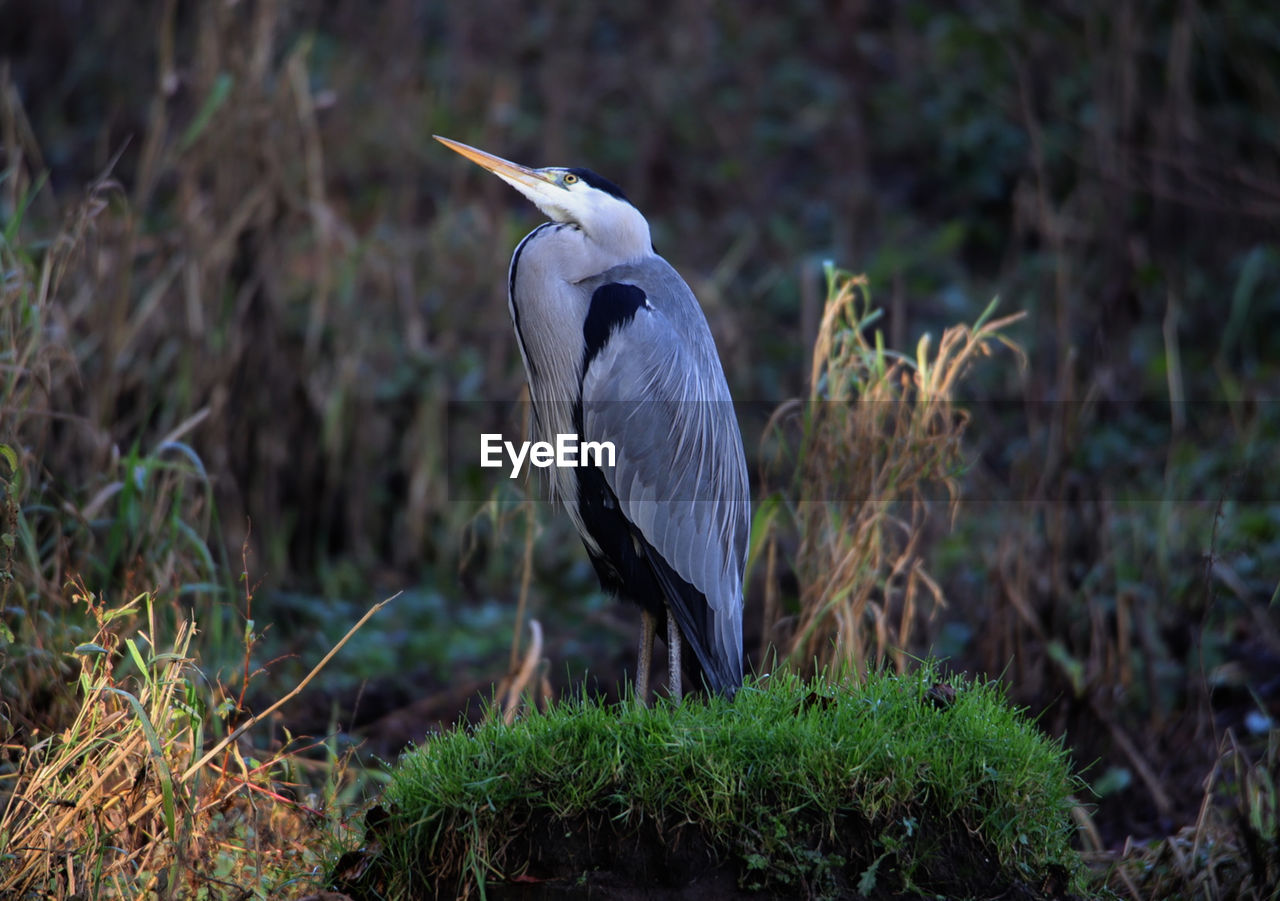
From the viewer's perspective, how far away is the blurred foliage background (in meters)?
4.73

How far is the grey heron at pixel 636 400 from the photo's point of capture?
3926mm

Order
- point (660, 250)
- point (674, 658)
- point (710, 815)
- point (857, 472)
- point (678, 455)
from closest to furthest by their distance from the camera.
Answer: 1. point (710, 815)
2. point (674, 658)
3. point (678, 455)
4. point (857, 472)
5. point (660, 250)

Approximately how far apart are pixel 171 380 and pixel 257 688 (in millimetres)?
1618

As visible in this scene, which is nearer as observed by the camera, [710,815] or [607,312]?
[710,815]

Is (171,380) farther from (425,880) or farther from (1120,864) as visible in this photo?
(1120,864)

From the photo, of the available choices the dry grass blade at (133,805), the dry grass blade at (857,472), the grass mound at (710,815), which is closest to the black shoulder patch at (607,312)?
the dry grass blade at (857,472)

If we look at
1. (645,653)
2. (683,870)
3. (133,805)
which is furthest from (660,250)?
(683,870)

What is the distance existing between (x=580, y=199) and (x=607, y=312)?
347 millimetres

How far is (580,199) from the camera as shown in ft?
12.9

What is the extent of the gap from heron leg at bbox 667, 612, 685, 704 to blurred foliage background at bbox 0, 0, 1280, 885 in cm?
54

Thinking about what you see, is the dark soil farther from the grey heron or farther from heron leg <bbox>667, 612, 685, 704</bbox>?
the grey heron

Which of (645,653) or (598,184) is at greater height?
(598,184)

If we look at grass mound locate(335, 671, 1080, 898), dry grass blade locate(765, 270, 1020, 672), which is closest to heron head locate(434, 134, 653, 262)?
dry grass blade locate(765, 270, 1020, 672)

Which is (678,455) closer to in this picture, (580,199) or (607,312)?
(607,312)
